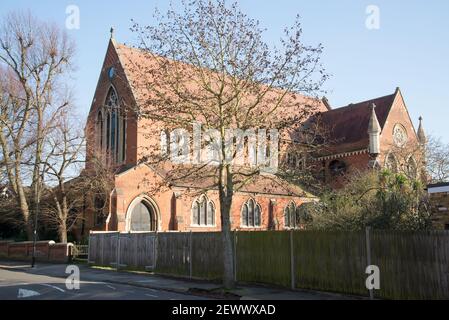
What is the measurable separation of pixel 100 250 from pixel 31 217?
1267 cm

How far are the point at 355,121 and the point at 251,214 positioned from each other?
16.1 metres

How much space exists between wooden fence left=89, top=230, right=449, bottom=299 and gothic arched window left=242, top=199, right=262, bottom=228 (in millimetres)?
16739

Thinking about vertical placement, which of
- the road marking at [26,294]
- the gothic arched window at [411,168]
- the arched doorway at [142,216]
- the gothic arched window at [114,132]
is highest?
the gothic arched window at [114,132]

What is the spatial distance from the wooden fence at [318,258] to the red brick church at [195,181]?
26.6ft

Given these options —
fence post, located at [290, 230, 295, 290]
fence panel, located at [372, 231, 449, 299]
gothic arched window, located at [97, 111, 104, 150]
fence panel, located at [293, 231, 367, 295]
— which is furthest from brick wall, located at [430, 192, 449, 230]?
gothic arched window, located at [97, 111, 104, 150]

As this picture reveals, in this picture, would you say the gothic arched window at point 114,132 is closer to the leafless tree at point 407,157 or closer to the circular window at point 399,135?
the leafless tree at point 407,157

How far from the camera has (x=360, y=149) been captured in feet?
146

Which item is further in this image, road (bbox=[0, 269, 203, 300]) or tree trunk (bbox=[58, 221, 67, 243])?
tree trunk (bbox=[58, 221, 67, 243])

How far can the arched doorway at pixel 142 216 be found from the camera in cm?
3394

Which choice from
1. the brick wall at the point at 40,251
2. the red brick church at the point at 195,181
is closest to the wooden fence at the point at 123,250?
the brick wall at the point at 40,251

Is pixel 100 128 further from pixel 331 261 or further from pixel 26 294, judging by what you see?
pixel 331 261

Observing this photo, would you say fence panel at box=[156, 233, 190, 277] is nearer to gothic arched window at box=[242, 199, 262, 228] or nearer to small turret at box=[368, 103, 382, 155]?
gothic arched window at box=[242, 199, 262, 228]

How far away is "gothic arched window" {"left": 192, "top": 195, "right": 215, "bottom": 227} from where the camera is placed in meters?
36.9
